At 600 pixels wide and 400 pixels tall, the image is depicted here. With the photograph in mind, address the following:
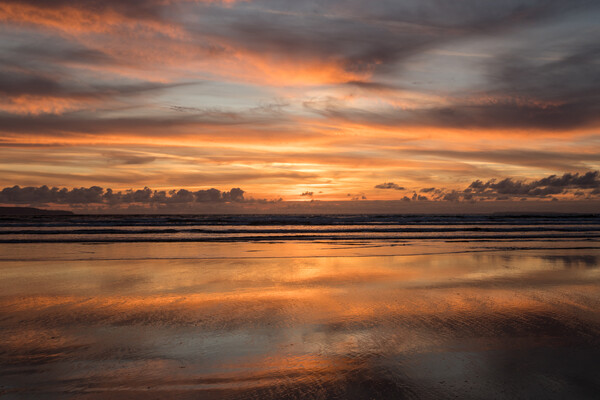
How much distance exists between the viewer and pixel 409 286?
11.0 metres

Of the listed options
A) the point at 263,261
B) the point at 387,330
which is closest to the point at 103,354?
the point at 387,330

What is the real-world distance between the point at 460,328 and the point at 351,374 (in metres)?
3.01

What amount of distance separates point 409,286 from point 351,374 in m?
6.39

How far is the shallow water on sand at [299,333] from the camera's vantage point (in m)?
4.86

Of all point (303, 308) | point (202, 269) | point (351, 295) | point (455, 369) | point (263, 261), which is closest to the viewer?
point (455, 369)

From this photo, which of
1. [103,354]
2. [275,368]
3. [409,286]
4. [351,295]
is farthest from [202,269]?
[275,368]

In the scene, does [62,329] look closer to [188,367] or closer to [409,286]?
[188,367]

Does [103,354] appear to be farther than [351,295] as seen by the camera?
No

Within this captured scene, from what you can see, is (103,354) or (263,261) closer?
(103,354)

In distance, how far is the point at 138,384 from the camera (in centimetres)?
486

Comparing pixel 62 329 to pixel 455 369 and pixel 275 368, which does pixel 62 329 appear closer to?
pixel 275 368

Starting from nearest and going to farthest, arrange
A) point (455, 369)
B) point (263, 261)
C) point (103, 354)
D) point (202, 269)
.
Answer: point (455, 369) < point (103, 354) < point (202, 269) < point (263, 261)

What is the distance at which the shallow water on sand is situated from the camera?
4.86m

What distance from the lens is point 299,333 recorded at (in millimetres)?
6797
